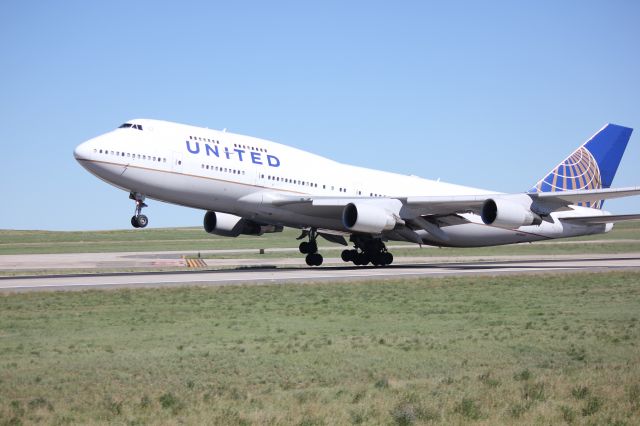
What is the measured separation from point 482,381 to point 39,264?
3657 centimetres

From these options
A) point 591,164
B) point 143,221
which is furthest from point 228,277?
point 591,164

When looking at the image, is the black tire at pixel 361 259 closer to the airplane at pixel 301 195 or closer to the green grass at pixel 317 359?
the airplane at pixel 301 195

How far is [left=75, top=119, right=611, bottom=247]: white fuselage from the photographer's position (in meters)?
31.9

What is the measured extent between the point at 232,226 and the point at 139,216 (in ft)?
22.1

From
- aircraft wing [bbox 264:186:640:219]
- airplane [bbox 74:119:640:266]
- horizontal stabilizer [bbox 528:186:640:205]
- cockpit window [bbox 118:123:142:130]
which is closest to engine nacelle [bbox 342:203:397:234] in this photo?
airplane [bbox 74:119:640:266]

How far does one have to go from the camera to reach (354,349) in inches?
578

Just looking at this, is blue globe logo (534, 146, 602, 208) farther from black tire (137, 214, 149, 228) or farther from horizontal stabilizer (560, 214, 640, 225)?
black tire (137, 214, 149, 228)

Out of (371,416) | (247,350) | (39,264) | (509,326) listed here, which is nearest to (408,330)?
(509,326)

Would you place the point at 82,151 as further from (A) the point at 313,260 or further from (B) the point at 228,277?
(A) the point at 313,260

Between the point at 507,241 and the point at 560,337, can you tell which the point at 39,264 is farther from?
the point at 560,337

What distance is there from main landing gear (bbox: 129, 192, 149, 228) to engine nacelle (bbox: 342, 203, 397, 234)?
833 cm

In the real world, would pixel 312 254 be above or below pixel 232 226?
below

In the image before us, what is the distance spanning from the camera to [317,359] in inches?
543

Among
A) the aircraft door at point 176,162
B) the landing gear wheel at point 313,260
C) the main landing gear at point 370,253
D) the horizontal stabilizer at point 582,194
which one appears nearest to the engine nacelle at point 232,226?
the landing gear wheel at point 313,260
